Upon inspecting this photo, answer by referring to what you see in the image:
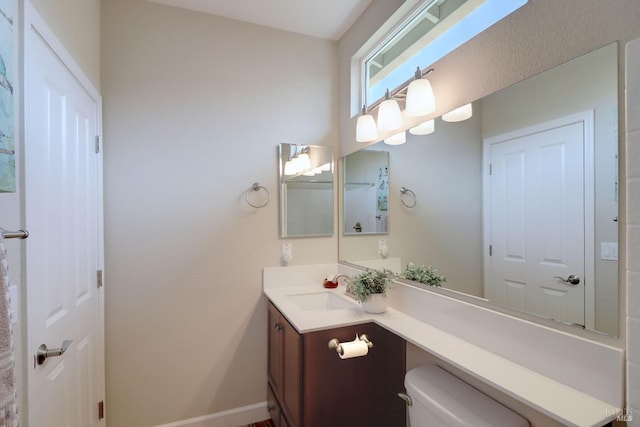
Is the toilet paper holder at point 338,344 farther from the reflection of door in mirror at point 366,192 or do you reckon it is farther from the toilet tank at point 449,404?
the reflection of door in mirror at point 366,192

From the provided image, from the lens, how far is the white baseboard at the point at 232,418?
2.07 meters

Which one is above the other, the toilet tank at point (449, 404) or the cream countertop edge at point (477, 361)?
the cream countertop edge at point (477, 361)

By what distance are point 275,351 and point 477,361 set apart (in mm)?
1304

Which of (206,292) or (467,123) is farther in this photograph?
(206,292)

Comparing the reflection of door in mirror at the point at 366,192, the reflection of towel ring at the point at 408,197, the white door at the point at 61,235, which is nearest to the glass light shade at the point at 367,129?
the reflection of door in mirror at the point at 366,192

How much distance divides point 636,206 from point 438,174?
908mm

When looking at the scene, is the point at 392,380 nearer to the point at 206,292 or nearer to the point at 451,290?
the point at 451,290

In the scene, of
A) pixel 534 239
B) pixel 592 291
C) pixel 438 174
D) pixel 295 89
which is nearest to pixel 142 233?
pixel 295 89

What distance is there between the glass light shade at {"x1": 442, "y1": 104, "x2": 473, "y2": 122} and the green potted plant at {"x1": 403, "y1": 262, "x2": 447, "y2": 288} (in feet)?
2.61

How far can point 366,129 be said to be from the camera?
6.59 ft

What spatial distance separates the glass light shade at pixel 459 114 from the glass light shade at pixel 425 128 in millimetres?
89

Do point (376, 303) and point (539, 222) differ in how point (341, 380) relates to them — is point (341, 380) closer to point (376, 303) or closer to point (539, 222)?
point (376, 303)

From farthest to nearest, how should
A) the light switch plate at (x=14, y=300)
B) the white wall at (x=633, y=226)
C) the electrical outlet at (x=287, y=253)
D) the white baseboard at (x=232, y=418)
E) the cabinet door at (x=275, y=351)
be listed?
the electrical outlet at (x=287, y=253)
the white baseboard at (x=232, y=418)
the cabinet door at (x=275, y=351)
the light switch plate at (x=14, y=300)
the white wall at (x=633, y=226)

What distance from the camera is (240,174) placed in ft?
7.27
